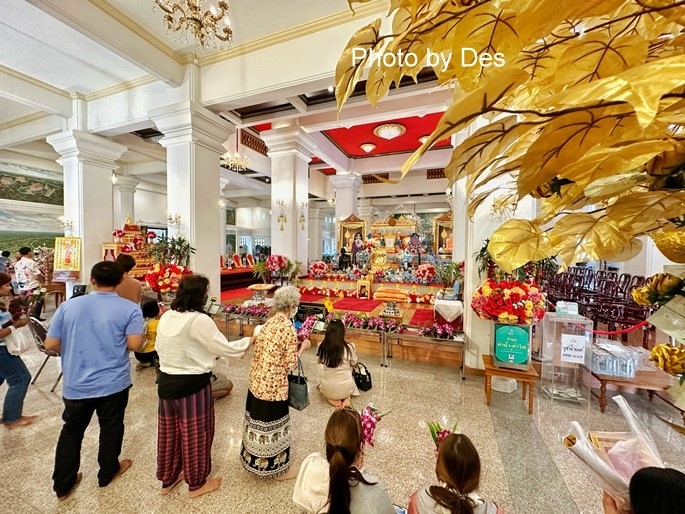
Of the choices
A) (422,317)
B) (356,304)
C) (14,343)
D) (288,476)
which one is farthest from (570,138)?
(356,304)

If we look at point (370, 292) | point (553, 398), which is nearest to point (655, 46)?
point (553, 398)

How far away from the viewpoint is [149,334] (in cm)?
295

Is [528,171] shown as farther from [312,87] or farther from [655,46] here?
[312,87]

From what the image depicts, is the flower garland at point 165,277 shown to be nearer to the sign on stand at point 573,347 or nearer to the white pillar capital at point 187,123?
the white pillar capital at point 187,123

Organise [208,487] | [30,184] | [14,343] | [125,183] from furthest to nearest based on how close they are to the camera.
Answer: [125,183]
[30,184]
[14,343]
[208,487]

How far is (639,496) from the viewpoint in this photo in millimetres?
615

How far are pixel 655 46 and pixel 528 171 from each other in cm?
43

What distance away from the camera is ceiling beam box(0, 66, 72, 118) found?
4766 mm

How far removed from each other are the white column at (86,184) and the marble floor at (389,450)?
3366mm

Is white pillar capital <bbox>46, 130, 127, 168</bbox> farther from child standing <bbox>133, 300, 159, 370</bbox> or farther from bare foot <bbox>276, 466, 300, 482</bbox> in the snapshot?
bare foot <bbox>276, 466, 300, 482</bbox>

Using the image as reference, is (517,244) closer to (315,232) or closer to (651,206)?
(651,206)

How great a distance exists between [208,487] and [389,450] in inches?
53.2

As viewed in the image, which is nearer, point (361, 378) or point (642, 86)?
point (642, 86)

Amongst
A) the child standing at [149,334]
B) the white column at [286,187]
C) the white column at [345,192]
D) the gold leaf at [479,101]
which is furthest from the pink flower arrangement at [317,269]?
the gold leaf at [479,101]
